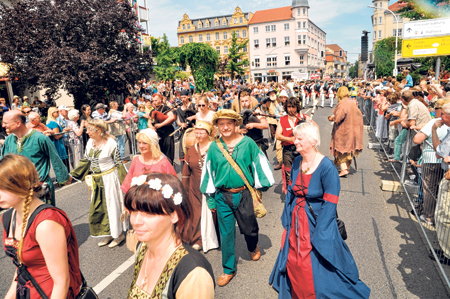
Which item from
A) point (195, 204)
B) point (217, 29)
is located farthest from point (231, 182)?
point (217, 29)

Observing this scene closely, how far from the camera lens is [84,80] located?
53.3 feet

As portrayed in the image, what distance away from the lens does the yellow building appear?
81.6m

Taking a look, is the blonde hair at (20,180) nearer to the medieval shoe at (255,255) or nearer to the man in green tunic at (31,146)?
the man in green tunic at (31,146)

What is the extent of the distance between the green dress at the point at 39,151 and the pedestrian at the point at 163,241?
2867mm

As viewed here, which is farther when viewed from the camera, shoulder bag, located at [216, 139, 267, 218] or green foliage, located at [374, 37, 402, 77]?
green foliage, located at [374, 37, 402, 77]

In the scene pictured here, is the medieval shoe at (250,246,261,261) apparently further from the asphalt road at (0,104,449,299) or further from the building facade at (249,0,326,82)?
the building facade at (249,0,326,82)

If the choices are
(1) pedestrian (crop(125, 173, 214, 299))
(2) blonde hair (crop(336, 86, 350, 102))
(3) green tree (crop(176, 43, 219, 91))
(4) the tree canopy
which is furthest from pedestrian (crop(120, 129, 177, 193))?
(3) green tree (crop(176, 43, 219, 91))

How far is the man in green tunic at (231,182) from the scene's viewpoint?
3.49 m

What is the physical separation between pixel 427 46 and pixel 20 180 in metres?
19.0

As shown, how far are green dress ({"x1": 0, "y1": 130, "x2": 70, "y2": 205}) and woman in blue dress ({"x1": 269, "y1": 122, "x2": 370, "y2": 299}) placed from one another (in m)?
3.01

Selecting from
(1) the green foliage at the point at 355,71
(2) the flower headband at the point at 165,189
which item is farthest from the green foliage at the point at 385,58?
(1) the green foliage at the point at 355,71

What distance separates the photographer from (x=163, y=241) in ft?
5.52

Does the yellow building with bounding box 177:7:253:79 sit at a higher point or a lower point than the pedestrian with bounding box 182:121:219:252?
higher

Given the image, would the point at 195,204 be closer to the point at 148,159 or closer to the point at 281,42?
the point at 148,159
